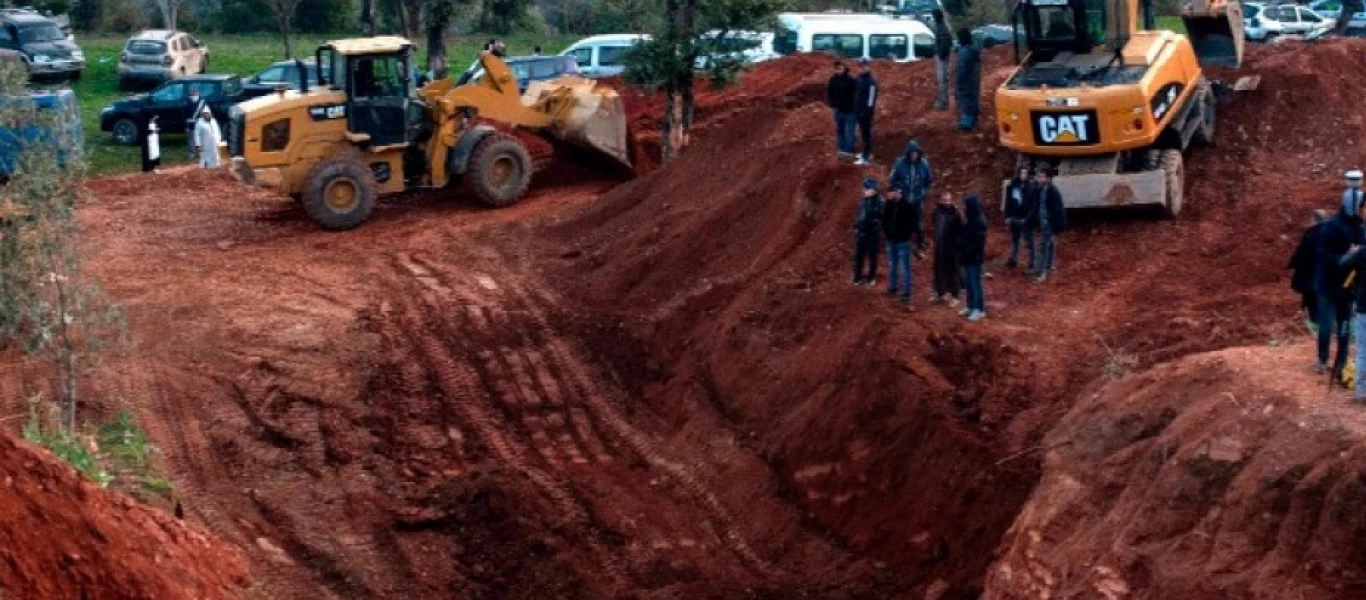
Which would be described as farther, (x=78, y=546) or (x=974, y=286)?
(x=974, y=286)

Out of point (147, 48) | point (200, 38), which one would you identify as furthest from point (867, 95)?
point (200, 38)

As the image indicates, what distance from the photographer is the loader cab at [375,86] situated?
2516cm

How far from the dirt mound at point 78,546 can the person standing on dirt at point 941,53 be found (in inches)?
520

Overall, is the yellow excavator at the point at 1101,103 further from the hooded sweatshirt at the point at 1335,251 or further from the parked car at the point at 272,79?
the parked car at the point at 272,79

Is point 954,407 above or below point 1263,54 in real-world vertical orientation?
below

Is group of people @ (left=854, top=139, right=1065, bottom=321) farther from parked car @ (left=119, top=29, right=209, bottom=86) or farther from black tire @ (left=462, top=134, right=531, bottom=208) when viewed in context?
parked car @ (left=119, top=29, right=209, bottom=86)

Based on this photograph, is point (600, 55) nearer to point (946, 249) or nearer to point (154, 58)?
point (154, 58)

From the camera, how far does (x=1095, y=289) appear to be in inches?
738

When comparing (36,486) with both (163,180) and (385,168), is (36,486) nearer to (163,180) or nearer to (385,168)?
(385,168)

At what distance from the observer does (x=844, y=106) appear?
2259 centimetres

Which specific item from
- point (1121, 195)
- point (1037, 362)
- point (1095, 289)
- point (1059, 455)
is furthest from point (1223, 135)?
point (1059, 455)

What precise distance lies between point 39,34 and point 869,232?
1113 inches

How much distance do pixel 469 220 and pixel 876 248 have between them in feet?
28.7

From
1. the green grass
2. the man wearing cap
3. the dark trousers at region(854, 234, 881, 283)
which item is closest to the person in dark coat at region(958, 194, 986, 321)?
the dark trousers at region(854, 234, 881, 283)
